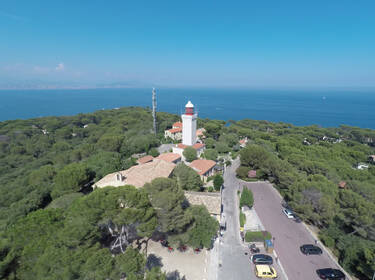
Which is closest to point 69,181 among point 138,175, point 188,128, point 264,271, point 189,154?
point 138,175

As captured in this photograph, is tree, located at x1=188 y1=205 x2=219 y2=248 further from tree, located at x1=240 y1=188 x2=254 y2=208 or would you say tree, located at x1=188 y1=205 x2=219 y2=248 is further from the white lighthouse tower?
the white lighthouse tower

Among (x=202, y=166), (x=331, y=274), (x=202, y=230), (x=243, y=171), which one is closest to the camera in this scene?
(x=331, y=274)

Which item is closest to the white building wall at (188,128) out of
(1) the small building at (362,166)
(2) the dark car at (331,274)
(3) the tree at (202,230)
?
(3) the tree at (202,230)

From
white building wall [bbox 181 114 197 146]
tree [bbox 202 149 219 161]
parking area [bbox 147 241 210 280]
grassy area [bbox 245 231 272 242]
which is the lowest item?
parking area [bbox 147 241 210 280]

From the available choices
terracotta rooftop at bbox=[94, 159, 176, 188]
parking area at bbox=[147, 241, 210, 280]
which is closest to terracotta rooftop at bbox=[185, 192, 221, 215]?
parking area at bbox=[147, 241, 210, 280]

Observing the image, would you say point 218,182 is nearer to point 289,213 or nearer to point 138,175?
point 289,213

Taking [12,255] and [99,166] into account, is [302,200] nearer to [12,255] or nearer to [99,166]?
[12,255]

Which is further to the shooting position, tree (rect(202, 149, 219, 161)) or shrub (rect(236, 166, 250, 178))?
tree (rect(202, 149, 219, 161))

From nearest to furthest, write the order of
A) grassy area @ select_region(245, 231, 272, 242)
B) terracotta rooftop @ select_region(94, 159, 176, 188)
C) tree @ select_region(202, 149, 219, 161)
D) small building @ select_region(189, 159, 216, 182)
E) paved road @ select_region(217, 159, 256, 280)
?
paved road @ select_region(217, 159, 256, 280), grassy area @ select_region(245, 231, 272, 242), terracotta rooftop @ select_region(94, 159, 176, 188), small building @ select_region(189, 159, 216, 182), tree @ select_region(202, 149, 219, 161)
